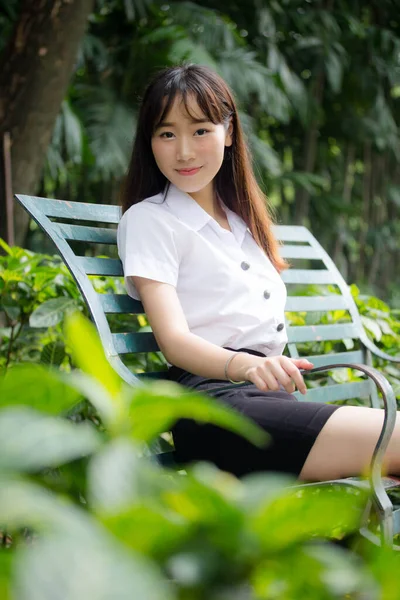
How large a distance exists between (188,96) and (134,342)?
25.0 inches

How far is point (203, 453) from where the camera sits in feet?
5.54

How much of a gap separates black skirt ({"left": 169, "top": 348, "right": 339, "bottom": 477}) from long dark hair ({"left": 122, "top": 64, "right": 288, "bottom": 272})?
2.08 ft

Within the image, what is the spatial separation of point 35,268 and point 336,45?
426 cm

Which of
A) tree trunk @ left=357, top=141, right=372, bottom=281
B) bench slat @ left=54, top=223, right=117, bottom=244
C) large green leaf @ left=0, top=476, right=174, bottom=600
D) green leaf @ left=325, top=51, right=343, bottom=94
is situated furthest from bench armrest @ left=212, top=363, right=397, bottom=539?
tree trunk @ left=357, top=141, right=372, bottom=281

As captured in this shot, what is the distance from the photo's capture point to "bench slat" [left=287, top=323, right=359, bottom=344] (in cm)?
225

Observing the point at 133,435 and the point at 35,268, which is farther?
the point at 35,268

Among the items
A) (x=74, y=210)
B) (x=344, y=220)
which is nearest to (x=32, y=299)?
(x=74, y=210)

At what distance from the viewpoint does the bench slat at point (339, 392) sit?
7.07 feet

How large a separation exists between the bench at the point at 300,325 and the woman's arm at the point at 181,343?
0.10 meters

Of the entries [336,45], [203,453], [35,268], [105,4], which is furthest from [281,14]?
[203,453]

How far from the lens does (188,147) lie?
1.95 meters

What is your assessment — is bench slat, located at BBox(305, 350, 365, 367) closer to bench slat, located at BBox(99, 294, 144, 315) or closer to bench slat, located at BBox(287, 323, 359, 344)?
bench slat, located at BBox(287, 323, 359, 344)

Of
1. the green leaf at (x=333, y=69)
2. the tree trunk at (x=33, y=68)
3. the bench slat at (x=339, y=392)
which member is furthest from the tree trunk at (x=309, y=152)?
the bench slat at (x=339, y=392)

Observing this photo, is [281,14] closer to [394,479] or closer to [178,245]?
[178,245]
